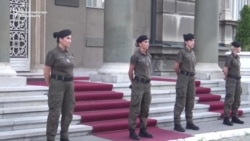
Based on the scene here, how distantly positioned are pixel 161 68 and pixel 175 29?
167 cm

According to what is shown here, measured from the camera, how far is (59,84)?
25.4ft

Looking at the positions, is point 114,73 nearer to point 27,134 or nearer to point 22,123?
point 22,123

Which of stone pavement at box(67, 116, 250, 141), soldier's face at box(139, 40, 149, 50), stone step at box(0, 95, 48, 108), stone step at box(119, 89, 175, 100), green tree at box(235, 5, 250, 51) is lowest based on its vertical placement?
stone pavement at box(67, 116, 250, 141)

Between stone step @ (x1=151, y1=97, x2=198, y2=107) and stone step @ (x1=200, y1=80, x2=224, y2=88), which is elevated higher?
stone step @ (x1=200, y1=80, x2=224, y2=88)

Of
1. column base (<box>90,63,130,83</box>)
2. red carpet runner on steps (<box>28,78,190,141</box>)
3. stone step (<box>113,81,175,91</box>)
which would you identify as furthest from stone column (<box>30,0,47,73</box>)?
stone step (<box>113,81,175,91</box>)

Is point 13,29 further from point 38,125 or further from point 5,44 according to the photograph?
point 38,125

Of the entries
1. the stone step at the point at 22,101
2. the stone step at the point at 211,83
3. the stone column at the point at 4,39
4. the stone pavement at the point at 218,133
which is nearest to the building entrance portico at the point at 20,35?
the stone column at the point at 4,39

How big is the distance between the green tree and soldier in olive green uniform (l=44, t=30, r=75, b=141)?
12319mm

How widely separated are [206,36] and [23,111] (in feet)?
24.6

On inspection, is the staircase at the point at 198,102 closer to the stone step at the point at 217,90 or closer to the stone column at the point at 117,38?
the stone step at the point at 217,90

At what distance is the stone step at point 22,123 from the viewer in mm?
8523

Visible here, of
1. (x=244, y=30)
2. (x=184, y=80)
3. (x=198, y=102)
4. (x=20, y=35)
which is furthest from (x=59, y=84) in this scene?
(x=244, y=30)

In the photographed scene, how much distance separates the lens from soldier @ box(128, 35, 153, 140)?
904cm

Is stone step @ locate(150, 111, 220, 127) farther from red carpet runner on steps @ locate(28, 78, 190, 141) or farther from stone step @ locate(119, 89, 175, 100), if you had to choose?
stone step @ locate(119, 89, 175, 100)
